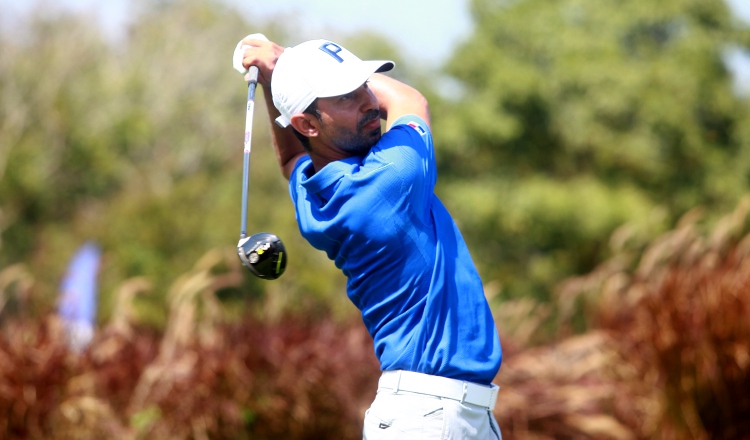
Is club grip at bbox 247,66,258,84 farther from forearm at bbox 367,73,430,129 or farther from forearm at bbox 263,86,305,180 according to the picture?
forearm at bbox 367,73,430,129

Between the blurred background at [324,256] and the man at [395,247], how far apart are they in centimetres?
410

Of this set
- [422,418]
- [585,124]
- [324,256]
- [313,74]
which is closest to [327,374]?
[422,418]

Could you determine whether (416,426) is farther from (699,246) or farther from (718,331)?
(699,246)

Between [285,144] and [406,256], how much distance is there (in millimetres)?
1050

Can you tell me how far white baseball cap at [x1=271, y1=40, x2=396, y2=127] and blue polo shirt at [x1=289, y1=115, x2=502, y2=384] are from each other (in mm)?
253

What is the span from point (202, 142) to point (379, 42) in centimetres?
1132

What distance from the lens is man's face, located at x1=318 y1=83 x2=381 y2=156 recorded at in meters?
3.69

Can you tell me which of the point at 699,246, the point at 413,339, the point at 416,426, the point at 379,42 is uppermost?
the point at 379,42

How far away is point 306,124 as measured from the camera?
3.76 m

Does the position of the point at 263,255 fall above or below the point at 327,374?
below

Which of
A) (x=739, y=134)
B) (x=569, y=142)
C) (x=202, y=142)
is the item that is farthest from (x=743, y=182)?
(x=202, y=142)

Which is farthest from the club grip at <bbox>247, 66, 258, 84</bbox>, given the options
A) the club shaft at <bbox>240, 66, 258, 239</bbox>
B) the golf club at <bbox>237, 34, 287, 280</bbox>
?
the golf club at <bbox>237, 34, 287, 280</bbox>

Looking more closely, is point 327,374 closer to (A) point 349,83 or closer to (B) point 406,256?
A: (B) point 406,256

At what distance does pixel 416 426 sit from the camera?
3557 mm
